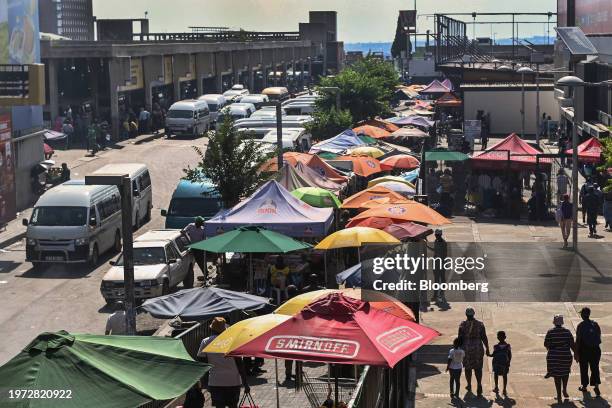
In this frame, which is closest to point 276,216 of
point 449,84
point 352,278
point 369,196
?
point 369,196

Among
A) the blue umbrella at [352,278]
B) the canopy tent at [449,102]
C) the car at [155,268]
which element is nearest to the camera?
the blue umbrella at [352,278]

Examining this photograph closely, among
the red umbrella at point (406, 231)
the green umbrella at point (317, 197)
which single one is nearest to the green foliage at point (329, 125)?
the green umbrella at point (317, 197)

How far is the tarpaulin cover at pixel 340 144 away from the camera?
142 feet

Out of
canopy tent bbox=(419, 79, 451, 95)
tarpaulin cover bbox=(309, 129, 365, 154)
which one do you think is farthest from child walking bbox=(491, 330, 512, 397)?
canopy tent bbox=(419, 79, 451, 95)

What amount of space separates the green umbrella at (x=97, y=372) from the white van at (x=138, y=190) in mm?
25635

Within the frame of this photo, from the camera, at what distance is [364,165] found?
39.4m

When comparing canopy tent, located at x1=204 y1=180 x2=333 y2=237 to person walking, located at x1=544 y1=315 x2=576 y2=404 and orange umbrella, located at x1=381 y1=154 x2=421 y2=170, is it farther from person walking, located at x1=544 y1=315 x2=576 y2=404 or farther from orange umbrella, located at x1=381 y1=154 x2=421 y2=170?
orange umbrella, located at x1=381 y1=154 x2=421 y2=170

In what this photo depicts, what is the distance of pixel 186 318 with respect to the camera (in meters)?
19.8

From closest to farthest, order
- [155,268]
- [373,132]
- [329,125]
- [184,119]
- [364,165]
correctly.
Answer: [155,268]
[364,165]
[373,132]
[329,125]
[184,119]

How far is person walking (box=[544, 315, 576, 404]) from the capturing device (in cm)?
1848

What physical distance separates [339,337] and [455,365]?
16.1 feet

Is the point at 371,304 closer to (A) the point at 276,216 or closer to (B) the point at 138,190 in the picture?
(A) the point at 276,216

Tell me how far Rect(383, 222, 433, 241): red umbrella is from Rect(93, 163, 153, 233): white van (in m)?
13.9

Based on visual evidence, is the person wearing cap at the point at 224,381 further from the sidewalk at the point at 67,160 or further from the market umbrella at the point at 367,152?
the market umbrella at the point at 367,152
